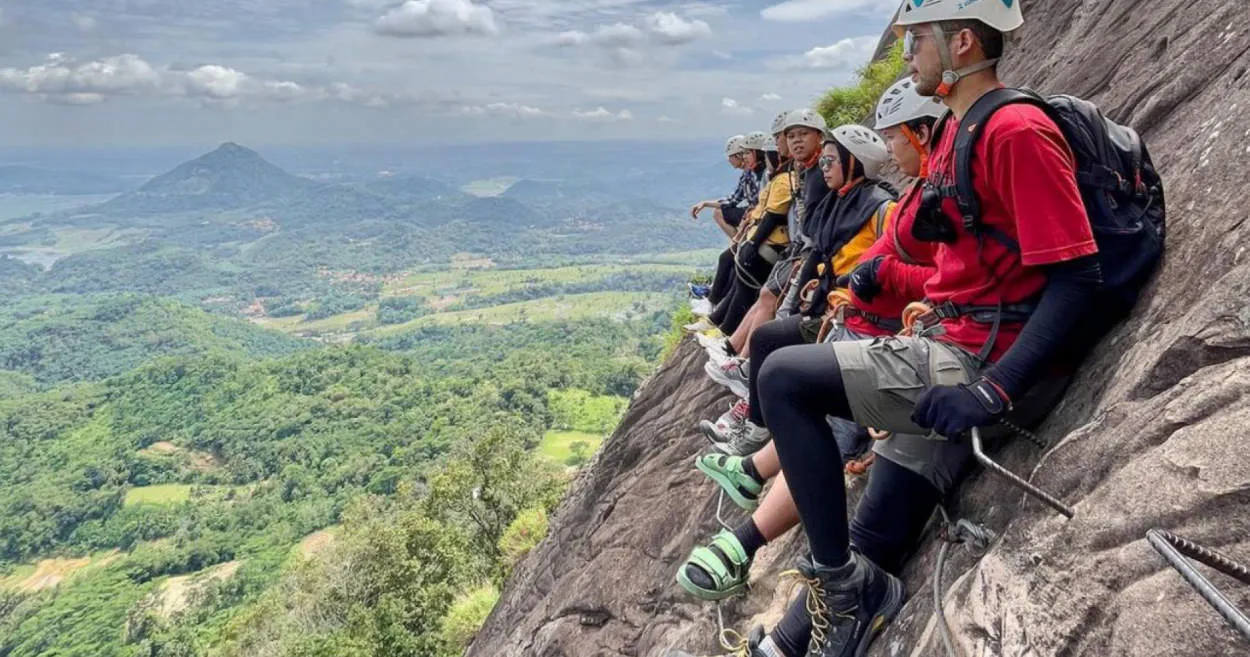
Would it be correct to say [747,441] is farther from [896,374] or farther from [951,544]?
[896,374]

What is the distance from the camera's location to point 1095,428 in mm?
2863

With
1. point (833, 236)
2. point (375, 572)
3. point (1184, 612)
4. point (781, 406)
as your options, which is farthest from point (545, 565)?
point (375, 572)

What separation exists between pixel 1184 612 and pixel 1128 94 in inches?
200

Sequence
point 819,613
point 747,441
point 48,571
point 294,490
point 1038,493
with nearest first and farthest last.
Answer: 1. point 1038,493
2. point 819,613
3. point 747,441
4. point 48,571
5. point 294,490

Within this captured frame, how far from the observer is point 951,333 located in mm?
3312

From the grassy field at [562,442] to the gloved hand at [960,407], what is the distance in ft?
265

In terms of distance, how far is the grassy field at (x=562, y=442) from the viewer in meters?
85.3

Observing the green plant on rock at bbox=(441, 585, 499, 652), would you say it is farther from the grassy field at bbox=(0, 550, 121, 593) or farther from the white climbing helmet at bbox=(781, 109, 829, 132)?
the grassy field at bbox=(0, 550, 121, 593)

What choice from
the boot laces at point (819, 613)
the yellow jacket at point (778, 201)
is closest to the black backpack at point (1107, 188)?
the boot laces at point (819, 613)

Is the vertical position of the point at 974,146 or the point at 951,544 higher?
the point at 974,146

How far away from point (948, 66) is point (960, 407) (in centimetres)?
155

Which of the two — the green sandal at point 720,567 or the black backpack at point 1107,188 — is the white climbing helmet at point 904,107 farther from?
the green sandal at point 720,567

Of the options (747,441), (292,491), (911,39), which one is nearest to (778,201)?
(747,441)

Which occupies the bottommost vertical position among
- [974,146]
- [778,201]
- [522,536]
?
[522,536]
